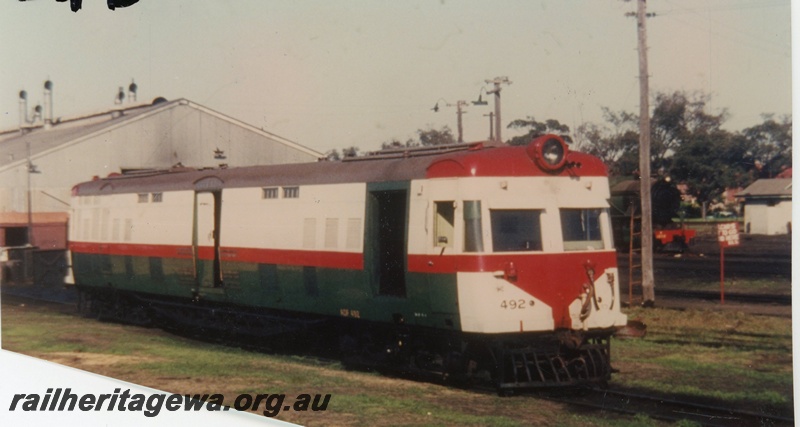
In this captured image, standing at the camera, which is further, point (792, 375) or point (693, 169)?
point (693, 169)

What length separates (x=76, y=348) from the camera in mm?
12445

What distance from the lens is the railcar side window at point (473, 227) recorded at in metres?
8.34

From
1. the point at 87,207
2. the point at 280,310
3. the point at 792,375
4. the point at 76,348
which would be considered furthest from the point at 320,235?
the point at 87,207

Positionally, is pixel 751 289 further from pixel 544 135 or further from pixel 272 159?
pixel 272 159

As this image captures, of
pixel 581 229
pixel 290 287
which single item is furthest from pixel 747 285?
pixel 290 287

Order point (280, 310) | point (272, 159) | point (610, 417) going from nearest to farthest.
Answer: point (610, 417) → point (280, 310) → point (272, 159)

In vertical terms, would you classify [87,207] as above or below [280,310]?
above

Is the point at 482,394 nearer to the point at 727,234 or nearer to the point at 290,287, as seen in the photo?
the point at 727,234

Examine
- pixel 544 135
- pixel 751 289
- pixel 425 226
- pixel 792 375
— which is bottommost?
pixel 792 375

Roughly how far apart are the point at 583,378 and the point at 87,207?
9673 millimetres

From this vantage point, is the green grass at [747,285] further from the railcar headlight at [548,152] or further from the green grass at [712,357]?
the railcar headlight at [548,152]

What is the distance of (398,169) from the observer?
9.21m

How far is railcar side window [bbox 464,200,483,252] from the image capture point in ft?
27.3

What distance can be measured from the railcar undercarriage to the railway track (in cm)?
28
